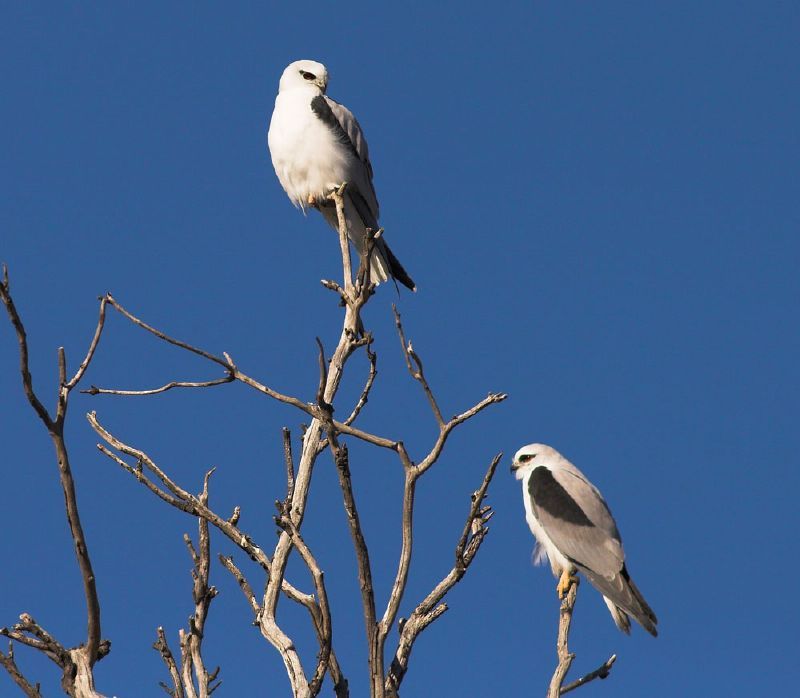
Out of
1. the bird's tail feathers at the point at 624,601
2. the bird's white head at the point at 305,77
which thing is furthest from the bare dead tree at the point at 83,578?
the bird's white head at the point at 305,77

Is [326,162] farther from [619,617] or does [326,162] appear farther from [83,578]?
[83,578]

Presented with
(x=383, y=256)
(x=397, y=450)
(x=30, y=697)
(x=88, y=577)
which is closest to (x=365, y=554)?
(x=397, y=450)

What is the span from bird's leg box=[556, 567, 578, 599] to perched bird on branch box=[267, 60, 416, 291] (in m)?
2.30

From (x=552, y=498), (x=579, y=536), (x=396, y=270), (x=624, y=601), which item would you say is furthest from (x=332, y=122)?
(x=624, y=601)

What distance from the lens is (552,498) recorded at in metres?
7.38

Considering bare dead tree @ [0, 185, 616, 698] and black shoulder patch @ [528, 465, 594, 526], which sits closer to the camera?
bare dead tree @ [0, 185, 616, 698]

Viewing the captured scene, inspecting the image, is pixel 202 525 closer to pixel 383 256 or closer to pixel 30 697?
pixel 30 697

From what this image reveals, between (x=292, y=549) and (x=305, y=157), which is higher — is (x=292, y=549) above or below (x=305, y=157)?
below

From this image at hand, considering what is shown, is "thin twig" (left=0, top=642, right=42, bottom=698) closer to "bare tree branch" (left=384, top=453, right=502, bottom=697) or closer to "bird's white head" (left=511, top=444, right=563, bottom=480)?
"bare tree branch" (left=384, top=453, right=502, bottom=697)

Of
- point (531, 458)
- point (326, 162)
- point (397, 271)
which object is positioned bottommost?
point (531, 458)

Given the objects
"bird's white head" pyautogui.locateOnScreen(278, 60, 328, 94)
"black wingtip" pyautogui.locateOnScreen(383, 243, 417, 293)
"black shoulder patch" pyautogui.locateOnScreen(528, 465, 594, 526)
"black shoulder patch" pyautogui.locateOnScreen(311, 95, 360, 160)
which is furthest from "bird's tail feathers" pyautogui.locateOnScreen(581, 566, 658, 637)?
"bird's white head" pyautogui.locateOnScreen(278, 60, 328, 94)

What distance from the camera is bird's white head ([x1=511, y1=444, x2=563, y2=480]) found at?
25.9 ft

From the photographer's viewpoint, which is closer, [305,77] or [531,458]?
[531,458]

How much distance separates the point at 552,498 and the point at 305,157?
302 cm
